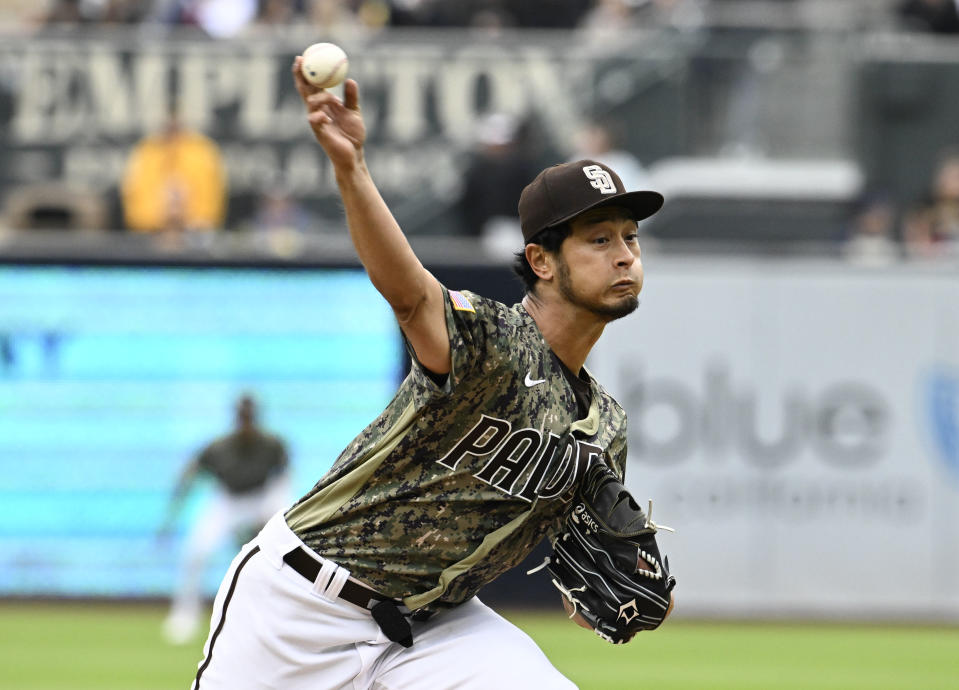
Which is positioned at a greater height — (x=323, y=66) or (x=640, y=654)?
(x=323, y=66)

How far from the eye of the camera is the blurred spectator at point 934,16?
1504 cm

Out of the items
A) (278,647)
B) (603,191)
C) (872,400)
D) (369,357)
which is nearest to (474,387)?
(603,191)

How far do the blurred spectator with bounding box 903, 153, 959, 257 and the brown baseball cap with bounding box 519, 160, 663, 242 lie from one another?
10054mm

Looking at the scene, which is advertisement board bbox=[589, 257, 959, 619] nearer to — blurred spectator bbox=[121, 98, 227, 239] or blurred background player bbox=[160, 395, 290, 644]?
blurred background player bbox=[160, 395, 290, 644]

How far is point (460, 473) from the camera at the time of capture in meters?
4.63

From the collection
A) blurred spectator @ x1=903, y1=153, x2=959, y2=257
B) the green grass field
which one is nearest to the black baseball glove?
the green grass field

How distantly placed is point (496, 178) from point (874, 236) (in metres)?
3.50

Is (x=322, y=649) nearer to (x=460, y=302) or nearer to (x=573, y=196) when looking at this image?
(x=460, y=302)

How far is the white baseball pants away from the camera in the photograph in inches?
185

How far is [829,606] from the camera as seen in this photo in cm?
1403

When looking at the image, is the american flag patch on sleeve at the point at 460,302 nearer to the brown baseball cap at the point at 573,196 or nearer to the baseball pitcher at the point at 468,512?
the baseball pitcher at the point at 468,512

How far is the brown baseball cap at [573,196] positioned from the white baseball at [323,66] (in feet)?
2.97

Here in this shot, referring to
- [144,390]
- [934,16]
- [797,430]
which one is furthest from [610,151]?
[144,390]

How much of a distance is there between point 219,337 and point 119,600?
2.47 meters
